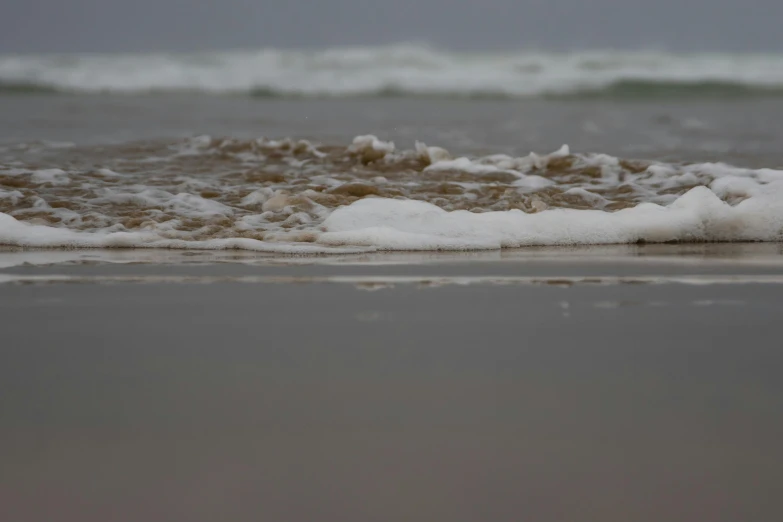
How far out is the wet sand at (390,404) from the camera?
0.69 m

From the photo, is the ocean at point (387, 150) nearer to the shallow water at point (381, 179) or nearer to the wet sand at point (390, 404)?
the shallow water at point (381, 179)

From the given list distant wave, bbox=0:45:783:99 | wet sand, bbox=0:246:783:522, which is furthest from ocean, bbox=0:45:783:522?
distant wave, bbox=0:45:783:99

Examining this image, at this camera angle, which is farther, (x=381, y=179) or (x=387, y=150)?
(x=387, y=150)

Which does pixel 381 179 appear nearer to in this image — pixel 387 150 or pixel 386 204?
pixel 387 150

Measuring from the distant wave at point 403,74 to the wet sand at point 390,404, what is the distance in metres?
8.13

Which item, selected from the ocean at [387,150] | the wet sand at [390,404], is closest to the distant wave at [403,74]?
the ocean at [387,150]

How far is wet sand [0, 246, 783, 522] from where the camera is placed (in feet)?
2.27

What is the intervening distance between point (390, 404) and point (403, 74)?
9.71m

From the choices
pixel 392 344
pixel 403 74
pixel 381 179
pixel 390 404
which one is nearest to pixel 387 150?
pixel 381 179

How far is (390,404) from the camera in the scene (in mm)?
907

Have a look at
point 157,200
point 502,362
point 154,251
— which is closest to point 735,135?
point 157,200

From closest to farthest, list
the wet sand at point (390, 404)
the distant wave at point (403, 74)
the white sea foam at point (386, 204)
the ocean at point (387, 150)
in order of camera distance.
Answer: the wet sand at point (390, 404)
the white sea foam at point (386, 204)
the ocean at point (387, 150)
the distant wave at point (403, 74)

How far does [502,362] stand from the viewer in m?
1.07

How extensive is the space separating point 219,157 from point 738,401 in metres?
3.95
